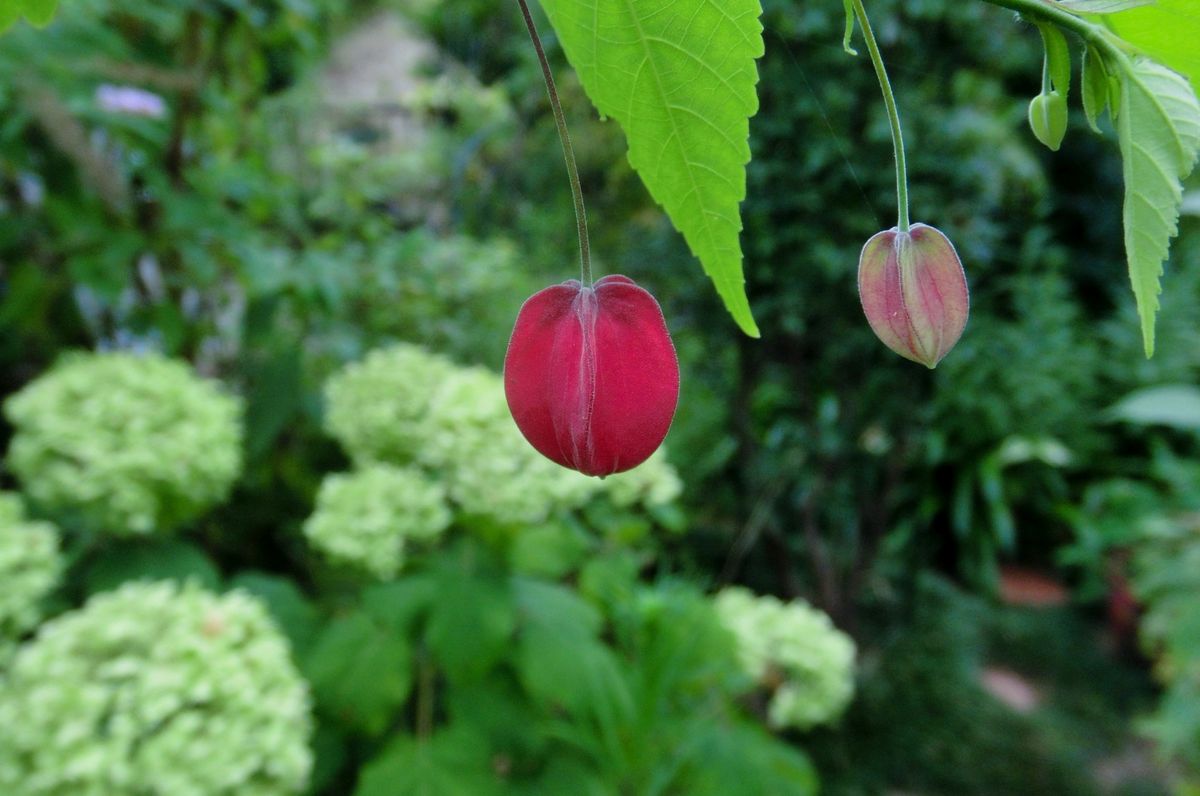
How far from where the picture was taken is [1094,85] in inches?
8.1

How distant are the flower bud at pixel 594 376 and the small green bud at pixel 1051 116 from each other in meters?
0.11

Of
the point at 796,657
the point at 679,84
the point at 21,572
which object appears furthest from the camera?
the point at 796,657

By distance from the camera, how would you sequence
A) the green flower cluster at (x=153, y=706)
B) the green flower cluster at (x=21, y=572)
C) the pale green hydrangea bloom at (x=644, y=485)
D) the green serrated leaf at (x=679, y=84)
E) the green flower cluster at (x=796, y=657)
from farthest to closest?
1. the green flower cluster at (x=796, y=657)
2. the pale green hydrangea bloom at (x=644, y=485)
3. the green flower cluster at (x=21, y=572)
4. the green flower cluster at (x=153, y=706)
5. the green serrated leaf at (x=679, y=84)

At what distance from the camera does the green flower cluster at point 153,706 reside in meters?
0.68

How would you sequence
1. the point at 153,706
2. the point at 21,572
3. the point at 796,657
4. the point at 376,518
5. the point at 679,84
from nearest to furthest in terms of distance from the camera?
the point at 679,84 < the point at 153,706 < the point at 21,572 < the point at 376,518 < the point at 796,657

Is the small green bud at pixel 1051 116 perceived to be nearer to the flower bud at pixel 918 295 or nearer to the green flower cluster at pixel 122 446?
the flower bud at pixel 918 295

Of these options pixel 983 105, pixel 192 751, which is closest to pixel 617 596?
pixel 192 751

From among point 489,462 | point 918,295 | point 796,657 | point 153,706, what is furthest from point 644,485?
point 918,295

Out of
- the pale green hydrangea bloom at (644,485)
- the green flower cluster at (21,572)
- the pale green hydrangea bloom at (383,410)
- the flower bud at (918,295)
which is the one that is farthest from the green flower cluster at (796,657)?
the flower bud at (918,295)

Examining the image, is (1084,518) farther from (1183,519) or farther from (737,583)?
(737,583)

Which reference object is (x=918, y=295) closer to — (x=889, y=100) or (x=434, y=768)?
Answer: (x=889, y=100)

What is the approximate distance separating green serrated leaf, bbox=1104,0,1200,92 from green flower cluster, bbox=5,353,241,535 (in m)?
0.96

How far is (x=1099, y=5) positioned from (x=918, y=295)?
0.09m

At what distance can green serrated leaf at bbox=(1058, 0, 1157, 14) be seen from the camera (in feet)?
0.63
